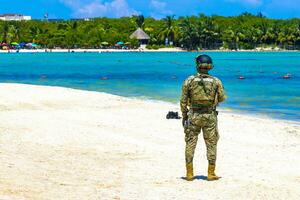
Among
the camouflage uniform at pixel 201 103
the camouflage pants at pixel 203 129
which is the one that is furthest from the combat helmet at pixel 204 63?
the camouflage pants at pixel 203 129

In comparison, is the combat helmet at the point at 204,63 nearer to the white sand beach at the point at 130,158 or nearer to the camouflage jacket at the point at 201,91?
the camouflage jacket at the point at 201,91

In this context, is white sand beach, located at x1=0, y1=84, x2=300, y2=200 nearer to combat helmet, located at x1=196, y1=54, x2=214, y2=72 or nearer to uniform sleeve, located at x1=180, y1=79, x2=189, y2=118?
uniform sleeve, located at x1=180, y1=79, x2=189, y2=118

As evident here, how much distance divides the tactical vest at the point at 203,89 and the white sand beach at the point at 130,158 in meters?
1.64

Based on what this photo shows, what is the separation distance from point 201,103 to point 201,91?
23 centimetres

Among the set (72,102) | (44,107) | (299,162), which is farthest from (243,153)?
(72,102)

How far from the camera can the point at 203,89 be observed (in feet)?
37.6

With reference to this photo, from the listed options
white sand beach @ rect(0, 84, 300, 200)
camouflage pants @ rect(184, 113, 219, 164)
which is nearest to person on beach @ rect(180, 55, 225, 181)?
camouflage pants @ rect(184, 113, 219, 164)

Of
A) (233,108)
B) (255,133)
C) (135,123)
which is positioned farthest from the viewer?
(233,108)

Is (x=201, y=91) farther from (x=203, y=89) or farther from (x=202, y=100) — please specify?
(x=202, y=100)

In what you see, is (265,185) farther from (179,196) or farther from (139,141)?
(139,141)

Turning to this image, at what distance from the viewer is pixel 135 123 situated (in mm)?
22266

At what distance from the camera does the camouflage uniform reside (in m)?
11.5

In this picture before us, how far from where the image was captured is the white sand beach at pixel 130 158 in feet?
36.8

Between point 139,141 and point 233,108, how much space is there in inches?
687
